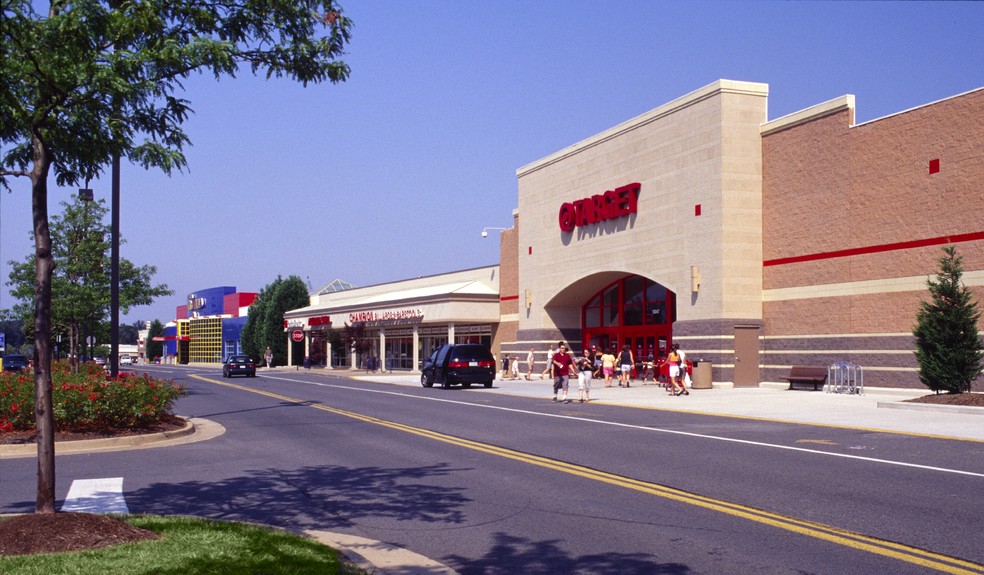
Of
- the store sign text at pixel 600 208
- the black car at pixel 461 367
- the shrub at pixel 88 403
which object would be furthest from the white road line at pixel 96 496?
the store sign text at pixel 600 208

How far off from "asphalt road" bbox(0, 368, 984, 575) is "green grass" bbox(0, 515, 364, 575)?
1033mm

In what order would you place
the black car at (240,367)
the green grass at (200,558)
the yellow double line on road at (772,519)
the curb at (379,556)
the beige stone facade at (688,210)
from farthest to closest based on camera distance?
the black car at (240,367), the beige stone facade at (688,210), the yellow double line on road at (772,519), the curb at (379,556), the green grass at (200,558)

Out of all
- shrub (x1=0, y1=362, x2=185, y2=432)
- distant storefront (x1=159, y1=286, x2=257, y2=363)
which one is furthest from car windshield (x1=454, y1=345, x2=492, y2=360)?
distant storefront (x1=159, y1=286, x2=257, y2=363)

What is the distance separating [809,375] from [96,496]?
80.3ft

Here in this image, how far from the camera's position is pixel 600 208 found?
131ft

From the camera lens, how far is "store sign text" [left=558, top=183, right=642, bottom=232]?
124ft

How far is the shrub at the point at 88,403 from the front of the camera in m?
16.2

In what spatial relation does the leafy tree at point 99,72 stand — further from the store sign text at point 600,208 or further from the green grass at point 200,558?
the store sign text at point 600,208

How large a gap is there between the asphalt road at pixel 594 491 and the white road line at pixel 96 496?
22cm

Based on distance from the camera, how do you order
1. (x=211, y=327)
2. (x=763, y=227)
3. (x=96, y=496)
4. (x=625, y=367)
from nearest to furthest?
(x=96, y=496) < (x=763, y=227) < (x=625, y=367) < (x=211, y=327)

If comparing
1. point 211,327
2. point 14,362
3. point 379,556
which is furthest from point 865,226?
point 211,327

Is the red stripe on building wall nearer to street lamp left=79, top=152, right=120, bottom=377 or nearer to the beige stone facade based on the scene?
the beige stone facade

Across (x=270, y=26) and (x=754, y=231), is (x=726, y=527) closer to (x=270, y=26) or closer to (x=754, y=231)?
(x=270, y=26)

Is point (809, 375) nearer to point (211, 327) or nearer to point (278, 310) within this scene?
point (278, 310)
